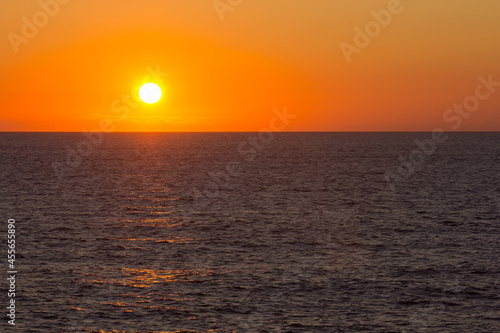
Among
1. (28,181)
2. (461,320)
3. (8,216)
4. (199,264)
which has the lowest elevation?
(461,320)

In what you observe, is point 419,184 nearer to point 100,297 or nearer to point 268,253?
point 268,253

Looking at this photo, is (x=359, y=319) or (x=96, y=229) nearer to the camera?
(x=359, y=319)

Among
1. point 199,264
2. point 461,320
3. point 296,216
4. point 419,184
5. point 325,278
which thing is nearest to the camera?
point 461,320

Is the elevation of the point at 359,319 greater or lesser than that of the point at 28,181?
lesser

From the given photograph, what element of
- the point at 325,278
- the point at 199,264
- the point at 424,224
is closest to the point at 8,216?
the point at 199,264

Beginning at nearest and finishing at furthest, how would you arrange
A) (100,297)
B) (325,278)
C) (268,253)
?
(100,297)
(325,278)
(268,253)

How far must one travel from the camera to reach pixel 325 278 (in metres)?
46.3

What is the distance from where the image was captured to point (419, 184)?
4481 inches

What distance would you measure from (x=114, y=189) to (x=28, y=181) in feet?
66.3

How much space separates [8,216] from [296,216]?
110 feet

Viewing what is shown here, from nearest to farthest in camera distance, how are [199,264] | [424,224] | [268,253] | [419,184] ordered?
[199,264] < [268,253] < [424,224] < [419,184]

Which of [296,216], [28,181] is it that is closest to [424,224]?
[296,216]

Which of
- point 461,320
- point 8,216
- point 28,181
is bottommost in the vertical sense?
point 461,320

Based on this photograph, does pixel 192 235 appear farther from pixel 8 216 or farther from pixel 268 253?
pixel 8 216
